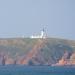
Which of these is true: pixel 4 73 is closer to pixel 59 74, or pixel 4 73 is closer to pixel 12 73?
pixel 12 73

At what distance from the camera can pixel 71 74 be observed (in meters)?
158

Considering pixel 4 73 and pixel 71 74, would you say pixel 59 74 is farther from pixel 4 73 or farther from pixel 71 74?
pixel 4 73

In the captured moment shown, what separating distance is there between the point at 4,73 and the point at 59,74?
1387cm

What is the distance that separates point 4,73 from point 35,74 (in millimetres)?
7849

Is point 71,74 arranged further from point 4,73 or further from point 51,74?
point 4,73

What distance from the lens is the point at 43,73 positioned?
164 meters

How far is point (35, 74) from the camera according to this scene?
522 feet

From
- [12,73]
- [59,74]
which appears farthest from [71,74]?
[12,73]

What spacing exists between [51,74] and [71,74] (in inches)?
180

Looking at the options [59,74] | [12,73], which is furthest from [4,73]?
[59,74]

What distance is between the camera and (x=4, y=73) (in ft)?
532

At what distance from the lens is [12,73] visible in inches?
6407

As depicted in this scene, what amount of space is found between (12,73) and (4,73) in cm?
192

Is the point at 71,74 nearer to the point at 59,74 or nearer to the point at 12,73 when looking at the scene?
the point at 59,74
